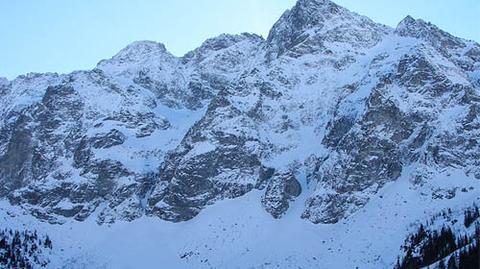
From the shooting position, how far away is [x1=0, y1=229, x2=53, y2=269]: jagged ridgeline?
554 feet

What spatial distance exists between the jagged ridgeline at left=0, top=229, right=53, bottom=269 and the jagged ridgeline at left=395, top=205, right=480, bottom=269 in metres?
83.9

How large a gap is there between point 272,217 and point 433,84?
5525cm

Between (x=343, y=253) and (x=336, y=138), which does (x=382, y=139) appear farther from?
(x=343, y=253)

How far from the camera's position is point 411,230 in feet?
497

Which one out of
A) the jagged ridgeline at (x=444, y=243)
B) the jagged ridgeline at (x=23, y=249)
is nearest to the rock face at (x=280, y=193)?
the jagged ridgeline at (x=444, y=243)

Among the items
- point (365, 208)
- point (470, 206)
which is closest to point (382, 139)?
point (365, 208)

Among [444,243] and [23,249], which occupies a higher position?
[23,249]

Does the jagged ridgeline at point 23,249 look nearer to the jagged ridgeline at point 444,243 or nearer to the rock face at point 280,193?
the rock face at point 280,193

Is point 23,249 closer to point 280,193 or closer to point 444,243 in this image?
point 280,193

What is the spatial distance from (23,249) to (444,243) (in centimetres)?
9765

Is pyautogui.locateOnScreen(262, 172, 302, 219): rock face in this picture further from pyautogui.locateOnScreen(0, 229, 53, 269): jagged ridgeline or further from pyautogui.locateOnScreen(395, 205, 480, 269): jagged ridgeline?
pyautogui.locateOnScreen(0, 229, 53, 269): jagged ridgeline

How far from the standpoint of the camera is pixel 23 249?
17725cm

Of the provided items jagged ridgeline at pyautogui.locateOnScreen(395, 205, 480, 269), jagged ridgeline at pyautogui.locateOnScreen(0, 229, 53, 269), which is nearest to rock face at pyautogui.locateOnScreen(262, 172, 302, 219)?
jagged ridgeline at pyautogui.locateOnScreen(395, 205, 480, 269)

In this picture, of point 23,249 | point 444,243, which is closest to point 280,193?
point 444,243
